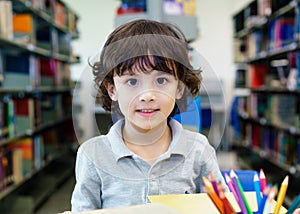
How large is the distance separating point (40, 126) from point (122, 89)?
9.85ft

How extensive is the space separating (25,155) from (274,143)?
7.45 feet

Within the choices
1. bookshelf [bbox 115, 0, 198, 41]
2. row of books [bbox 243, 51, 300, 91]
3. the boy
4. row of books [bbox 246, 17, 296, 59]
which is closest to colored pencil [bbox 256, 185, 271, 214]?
the boy

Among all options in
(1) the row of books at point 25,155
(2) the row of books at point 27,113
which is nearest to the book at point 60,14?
(2) the row of books at point 27,113

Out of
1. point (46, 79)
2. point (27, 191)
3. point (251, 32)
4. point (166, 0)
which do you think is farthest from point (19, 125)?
point (251, 32)

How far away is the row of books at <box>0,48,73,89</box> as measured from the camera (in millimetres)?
2768

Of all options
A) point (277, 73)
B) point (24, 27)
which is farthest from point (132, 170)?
Answer: point (277, 73)

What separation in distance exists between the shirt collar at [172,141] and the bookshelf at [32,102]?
1.53 m

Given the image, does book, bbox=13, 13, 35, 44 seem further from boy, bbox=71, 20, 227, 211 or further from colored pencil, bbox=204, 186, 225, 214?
colored pencil, bbox=204, 186, 225, 214

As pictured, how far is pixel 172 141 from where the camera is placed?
28.1 inches

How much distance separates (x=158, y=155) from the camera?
696 mm

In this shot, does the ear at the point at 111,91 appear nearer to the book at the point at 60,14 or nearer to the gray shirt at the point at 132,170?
the gray shirt at the point at 132,170

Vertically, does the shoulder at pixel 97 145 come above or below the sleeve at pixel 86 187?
above

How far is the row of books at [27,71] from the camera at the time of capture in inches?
109

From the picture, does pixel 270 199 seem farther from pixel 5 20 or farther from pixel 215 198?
pixel 5 20
